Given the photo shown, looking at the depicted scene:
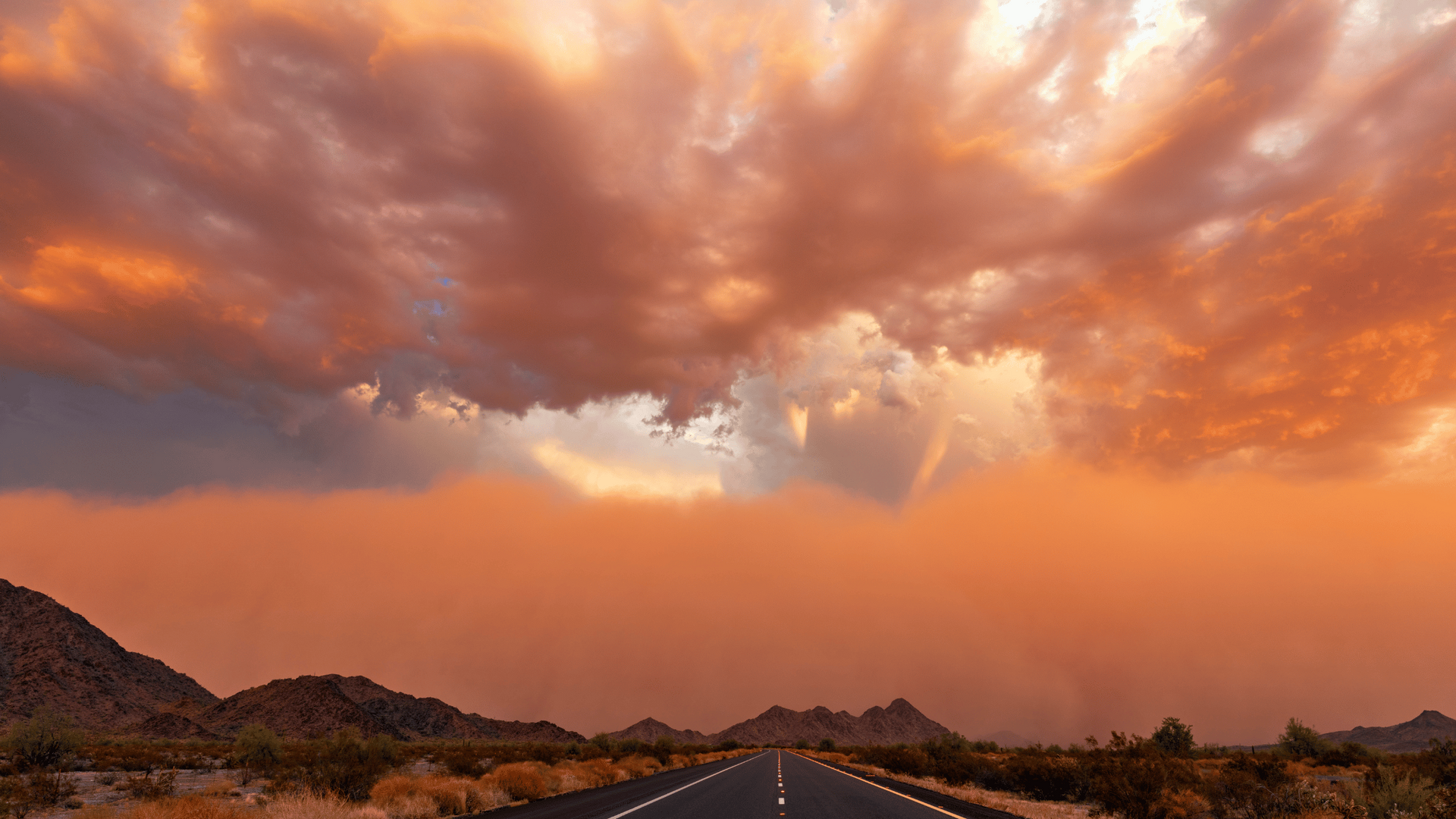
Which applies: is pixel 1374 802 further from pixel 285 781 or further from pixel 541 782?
pixel 285 781

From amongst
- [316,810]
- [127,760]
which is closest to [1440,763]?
[316,810]

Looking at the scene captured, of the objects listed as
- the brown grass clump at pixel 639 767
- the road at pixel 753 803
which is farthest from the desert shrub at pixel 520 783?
the brown grass clump at pixel 639 767

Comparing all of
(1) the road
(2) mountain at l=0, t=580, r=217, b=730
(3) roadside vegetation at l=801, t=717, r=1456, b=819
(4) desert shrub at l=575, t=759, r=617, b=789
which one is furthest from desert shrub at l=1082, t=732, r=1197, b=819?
(2) mountain at l=0, t=580, r=217, b=730

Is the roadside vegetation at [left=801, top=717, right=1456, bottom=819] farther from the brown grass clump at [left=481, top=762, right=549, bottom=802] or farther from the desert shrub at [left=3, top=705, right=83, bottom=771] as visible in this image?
the desert shrub at [left=3, top=705, right=83, bottom=771]

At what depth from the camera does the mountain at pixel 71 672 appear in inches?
4412

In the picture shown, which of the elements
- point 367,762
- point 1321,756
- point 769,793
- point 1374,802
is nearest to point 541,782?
point 367,762

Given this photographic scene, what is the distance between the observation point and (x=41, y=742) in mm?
34531

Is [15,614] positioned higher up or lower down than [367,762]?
higher up

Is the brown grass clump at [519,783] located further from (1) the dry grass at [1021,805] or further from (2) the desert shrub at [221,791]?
(1) the dry grass at [1021,805]

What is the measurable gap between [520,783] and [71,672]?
157 meters

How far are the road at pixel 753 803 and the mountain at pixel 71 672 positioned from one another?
130 meters

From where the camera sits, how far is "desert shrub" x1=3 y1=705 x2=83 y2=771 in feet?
111

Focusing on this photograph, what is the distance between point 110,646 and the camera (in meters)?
143

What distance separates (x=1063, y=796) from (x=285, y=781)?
2960cm
